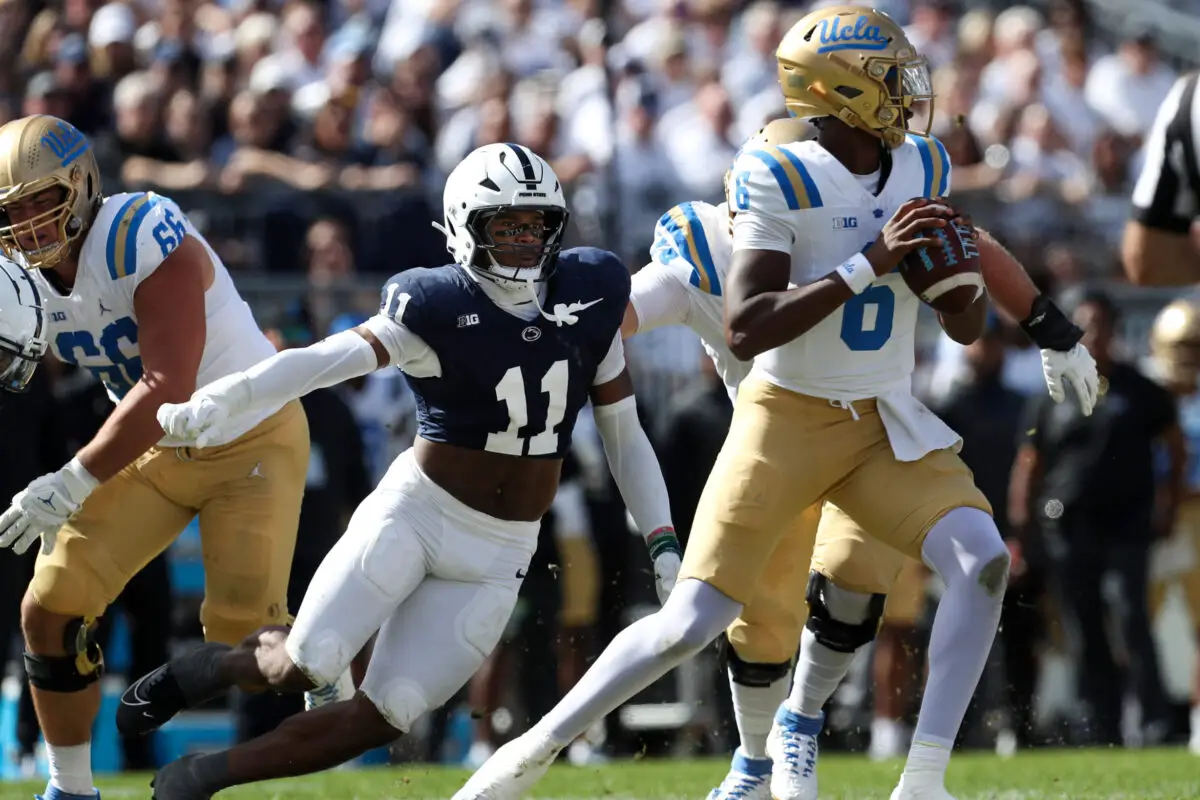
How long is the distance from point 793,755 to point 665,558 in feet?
2.50

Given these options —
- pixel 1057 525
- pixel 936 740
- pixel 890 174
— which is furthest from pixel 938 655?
pixel 1057 525

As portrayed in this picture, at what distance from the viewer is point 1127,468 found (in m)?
9.38

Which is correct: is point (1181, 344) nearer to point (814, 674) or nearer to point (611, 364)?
point (814, 674)

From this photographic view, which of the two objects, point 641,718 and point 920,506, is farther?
point 641,718

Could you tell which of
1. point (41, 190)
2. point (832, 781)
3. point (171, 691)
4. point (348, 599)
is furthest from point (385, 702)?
point (832, 781)

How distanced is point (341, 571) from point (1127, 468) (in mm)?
5209

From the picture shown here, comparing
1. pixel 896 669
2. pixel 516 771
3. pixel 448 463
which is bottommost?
pixel 896 669

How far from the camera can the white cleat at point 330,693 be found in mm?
5578

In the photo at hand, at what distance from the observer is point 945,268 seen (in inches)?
197

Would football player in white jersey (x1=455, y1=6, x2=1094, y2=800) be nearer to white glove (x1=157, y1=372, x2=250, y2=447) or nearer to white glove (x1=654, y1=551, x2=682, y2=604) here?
white glove (x1=654, y1=551, x2=682, y2=604)

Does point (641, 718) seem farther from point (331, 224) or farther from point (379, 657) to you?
point (379, 657)

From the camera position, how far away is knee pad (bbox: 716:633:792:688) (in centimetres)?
571

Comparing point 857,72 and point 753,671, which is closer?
point 857,72

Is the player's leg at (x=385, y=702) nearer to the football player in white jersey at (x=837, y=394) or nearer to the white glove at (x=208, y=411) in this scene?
the football player in white jersey at (x=837, y=394)
